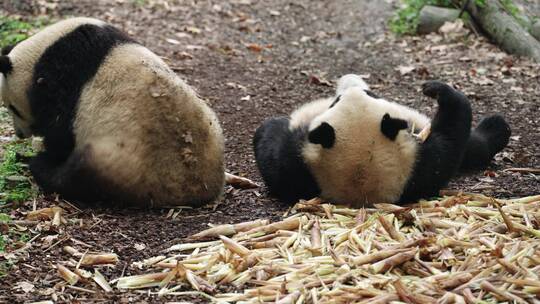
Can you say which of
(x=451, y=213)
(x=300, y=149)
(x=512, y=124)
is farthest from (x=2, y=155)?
(x=512, y=124)

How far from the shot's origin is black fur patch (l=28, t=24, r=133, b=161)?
5797mm

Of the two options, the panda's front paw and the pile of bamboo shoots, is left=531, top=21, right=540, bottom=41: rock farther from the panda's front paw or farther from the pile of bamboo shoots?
Result: the pile of bamboo shoots

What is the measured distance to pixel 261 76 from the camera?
9.56 m

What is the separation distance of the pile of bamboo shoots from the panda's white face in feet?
0.56

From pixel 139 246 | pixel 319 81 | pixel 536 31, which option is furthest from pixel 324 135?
pixel 536 31

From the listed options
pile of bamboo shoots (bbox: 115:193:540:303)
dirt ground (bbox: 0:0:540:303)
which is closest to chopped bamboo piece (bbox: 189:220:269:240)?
pile of bamboo shoots (bbox: 115:193:540:303)

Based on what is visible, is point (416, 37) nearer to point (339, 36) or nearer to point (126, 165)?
point (339, 36)

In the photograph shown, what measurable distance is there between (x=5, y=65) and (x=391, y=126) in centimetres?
314

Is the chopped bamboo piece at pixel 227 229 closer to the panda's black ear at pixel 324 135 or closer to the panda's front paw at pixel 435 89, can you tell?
the panda's black ear at pixel 324 135

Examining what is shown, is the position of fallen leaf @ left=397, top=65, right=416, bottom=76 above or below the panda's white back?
below

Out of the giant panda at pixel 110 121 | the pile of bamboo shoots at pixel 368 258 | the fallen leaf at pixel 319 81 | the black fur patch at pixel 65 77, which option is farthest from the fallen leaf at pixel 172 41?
the pile of bamboo shoots at pixel 368 258

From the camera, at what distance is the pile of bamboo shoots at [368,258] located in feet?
13.1

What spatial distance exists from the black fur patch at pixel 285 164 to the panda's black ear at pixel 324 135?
0.28 meters

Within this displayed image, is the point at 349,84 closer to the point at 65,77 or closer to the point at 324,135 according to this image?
the point at 324,135
